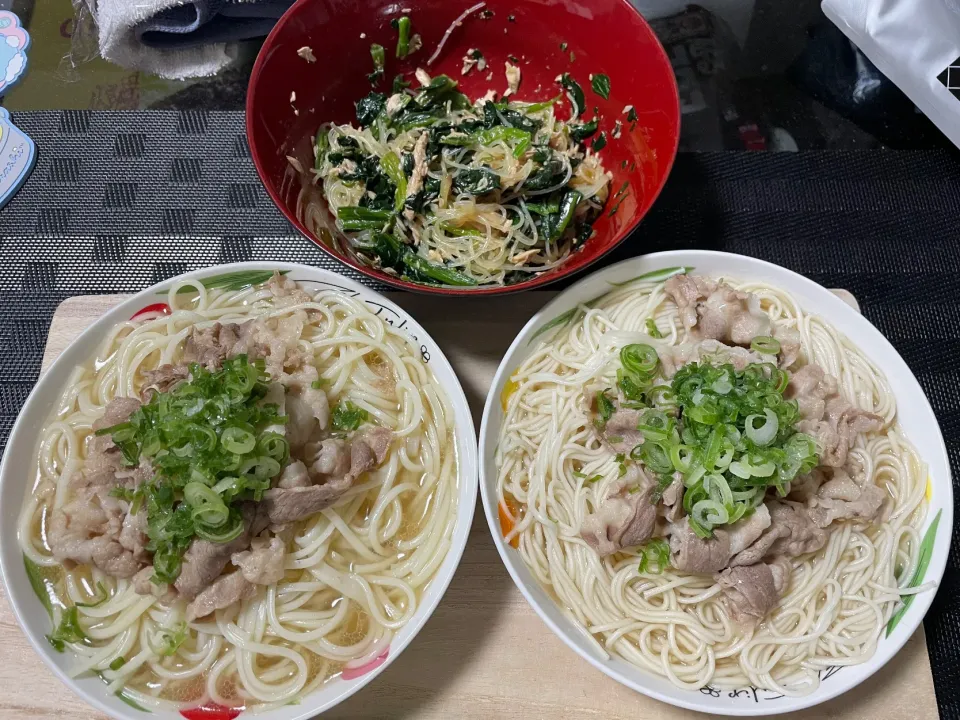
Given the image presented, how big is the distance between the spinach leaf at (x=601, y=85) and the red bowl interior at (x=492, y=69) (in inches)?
1.0

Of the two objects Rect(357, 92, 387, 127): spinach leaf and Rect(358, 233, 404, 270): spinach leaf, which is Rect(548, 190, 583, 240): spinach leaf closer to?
Rect(358, 233, 404, 270): spinach leaf

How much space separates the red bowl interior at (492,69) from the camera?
249cm

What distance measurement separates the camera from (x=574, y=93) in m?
2.94

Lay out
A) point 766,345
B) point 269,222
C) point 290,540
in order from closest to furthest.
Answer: point 290,540, point 766,345, point 269,222

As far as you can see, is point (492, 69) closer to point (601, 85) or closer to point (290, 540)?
point (601, 85)

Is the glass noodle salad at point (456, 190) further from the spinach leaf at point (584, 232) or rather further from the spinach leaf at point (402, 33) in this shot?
the spinach leaf at point (402, 33)

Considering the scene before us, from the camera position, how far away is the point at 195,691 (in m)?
2.09

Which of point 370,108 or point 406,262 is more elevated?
point 370,108

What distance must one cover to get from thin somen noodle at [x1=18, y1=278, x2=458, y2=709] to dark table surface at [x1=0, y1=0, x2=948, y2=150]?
189 cm

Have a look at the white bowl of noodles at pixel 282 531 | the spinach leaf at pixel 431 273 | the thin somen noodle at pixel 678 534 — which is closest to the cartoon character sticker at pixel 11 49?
the white bowl of noodles at pixel 282 531

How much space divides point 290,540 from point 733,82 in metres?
→ 3.64

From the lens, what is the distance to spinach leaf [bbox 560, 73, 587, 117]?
2922 millimetres

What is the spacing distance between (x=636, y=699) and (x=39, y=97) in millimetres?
4518

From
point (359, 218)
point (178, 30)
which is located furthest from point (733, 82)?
point (178, 30)
